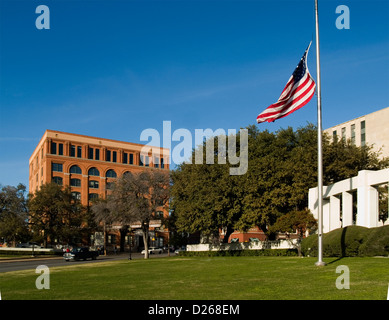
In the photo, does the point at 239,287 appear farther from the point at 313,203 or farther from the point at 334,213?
the point at 313,203

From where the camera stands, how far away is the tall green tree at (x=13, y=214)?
64.4 metres

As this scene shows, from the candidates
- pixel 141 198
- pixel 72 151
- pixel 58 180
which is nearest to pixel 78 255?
pixel 141 198

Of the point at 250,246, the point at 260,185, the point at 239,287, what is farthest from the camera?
the point at 250,246

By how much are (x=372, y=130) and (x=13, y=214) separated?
63968 millimetres

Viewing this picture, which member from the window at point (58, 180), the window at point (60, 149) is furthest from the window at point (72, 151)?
the window at point (58, 180)

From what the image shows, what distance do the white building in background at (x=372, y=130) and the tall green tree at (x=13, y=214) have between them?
175 ft

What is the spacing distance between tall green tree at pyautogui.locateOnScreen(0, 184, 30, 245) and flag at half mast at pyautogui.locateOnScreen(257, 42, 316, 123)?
5331 cm

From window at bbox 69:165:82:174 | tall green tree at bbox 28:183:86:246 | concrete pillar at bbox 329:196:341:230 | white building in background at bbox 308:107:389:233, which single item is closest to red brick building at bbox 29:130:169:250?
window at bbox 69:165:82:174

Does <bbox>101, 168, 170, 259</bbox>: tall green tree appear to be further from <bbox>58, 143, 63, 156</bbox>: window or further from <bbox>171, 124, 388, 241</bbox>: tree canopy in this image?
<bbox>58, 143, 63, 156</bbox>: window

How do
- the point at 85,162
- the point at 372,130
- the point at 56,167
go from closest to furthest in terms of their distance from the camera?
the point at 372,130 < the point at 56,167 < the point at 85,162

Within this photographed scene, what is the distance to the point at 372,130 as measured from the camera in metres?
82.6

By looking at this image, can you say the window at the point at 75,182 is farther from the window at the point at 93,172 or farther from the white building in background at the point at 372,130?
the white building in background at the point at 372,130

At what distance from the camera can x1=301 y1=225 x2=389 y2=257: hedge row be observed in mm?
22219
